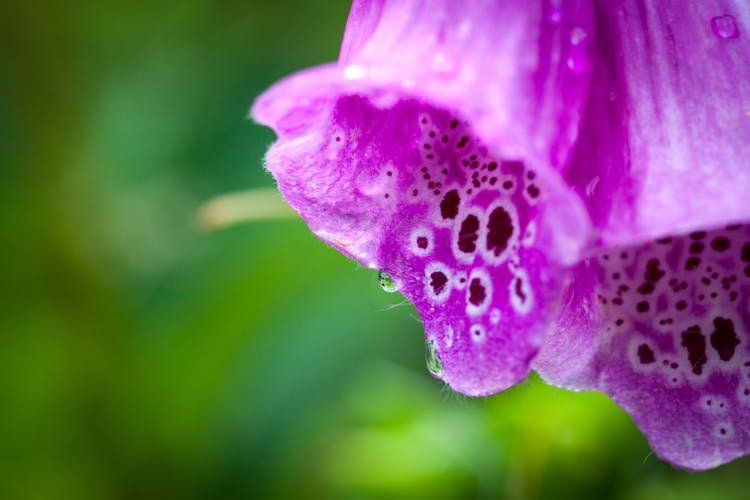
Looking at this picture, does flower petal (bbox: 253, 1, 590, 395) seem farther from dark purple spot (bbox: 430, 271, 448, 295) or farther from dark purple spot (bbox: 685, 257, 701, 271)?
dark purple spot (bbox: 685, 257, 701, 271)

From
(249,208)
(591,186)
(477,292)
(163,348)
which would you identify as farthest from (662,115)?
(163,348)

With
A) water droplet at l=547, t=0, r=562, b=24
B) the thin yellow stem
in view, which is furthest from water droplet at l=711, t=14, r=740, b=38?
the thin yellow stem

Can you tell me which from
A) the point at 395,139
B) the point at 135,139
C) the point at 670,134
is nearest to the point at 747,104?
A: the point at 670,134

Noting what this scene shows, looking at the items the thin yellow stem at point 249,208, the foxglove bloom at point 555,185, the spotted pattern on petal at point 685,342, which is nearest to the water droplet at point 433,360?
the foxglove bloom at point 555,185

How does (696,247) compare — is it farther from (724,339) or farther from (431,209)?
(431,209)

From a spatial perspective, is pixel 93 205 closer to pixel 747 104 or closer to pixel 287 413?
pixel 287 413

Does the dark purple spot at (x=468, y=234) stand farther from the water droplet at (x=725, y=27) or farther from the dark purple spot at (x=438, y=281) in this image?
the water droplet at (x=725, y=27)
